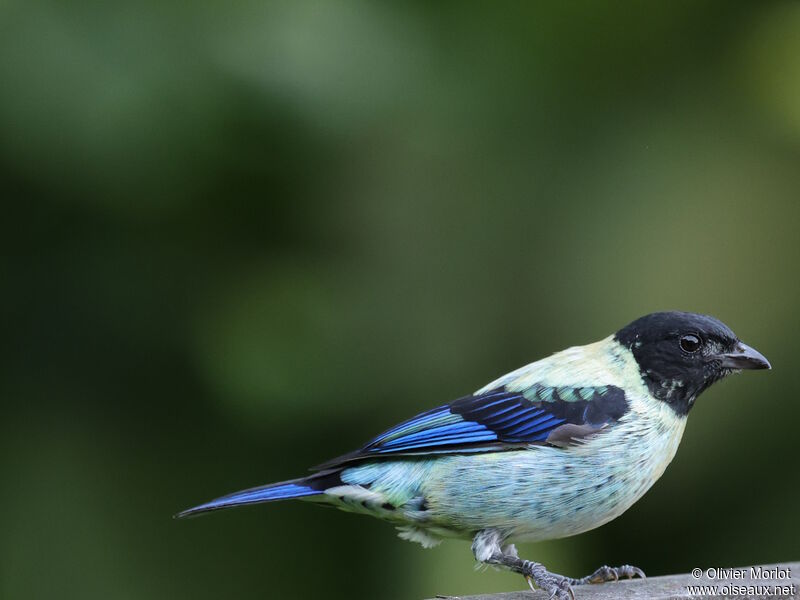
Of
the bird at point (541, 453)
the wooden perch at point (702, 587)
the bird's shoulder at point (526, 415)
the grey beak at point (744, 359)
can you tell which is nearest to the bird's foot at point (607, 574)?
the bird at point (541, 453)

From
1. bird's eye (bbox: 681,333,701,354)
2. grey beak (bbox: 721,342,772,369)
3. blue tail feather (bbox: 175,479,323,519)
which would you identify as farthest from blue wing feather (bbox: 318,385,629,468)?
grey beak (bbox: 721,342,772,369)

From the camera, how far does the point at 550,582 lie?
3.71 metres

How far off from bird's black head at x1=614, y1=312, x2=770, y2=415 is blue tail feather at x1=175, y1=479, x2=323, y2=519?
4.28 feet

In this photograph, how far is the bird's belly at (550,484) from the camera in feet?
12.3

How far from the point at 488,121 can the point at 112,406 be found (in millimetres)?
2232

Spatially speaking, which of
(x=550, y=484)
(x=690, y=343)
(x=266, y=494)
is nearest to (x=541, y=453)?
(x=550, y=484)

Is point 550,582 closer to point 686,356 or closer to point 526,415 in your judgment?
point 526,415

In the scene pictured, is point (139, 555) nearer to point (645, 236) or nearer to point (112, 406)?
point (112, 406)

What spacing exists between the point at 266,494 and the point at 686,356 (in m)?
1.60

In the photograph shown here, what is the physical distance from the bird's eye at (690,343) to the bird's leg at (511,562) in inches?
37.2

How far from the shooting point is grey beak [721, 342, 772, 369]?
395 centimetres

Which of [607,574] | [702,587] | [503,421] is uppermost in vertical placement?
[503,421]

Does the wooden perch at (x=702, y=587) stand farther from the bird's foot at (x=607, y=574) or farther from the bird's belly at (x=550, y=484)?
the bird's belly at (x=550, y=484)

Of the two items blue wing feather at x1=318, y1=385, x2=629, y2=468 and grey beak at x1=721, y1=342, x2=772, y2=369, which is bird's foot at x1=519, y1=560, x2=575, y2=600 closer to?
blue wing feather at x1=318, y1=385, x2=629, y2=468
